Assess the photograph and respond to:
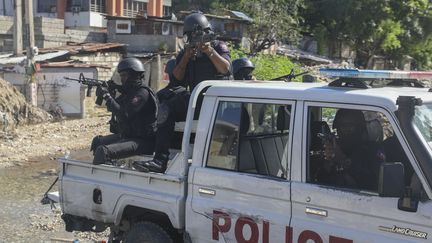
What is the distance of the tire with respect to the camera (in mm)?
4395

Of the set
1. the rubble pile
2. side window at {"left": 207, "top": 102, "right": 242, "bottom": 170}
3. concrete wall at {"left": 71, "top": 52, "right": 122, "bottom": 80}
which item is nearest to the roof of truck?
side window at {"left": 207, "top": 102, "right": 242, "bottom": 170}

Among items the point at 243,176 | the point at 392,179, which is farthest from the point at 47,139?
the point at 392,179

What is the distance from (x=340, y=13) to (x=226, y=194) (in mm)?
39466

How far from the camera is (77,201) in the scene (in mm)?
4961

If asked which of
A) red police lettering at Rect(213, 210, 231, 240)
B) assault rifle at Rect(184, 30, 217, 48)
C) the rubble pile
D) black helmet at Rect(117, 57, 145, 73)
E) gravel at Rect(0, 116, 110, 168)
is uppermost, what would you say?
assault rifle at Rect(184, 30, 217, 48)

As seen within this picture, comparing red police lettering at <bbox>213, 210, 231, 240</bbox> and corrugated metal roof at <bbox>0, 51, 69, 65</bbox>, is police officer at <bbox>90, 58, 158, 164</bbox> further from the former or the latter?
corrugated metal roof at <bbox>0, 51, 69, 65</bbox>

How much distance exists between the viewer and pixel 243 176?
387 centimetres

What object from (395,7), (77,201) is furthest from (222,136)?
(395,7)

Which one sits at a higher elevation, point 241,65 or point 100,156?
point 241,65

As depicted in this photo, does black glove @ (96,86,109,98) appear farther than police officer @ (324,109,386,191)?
Yes

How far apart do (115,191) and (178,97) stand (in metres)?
0.97

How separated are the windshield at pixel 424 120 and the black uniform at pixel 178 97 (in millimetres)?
2072

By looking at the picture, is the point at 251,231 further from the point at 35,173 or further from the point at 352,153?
the point at 35,173

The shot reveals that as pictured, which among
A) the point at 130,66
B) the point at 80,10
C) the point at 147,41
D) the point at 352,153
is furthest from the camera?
the point at 80,10
